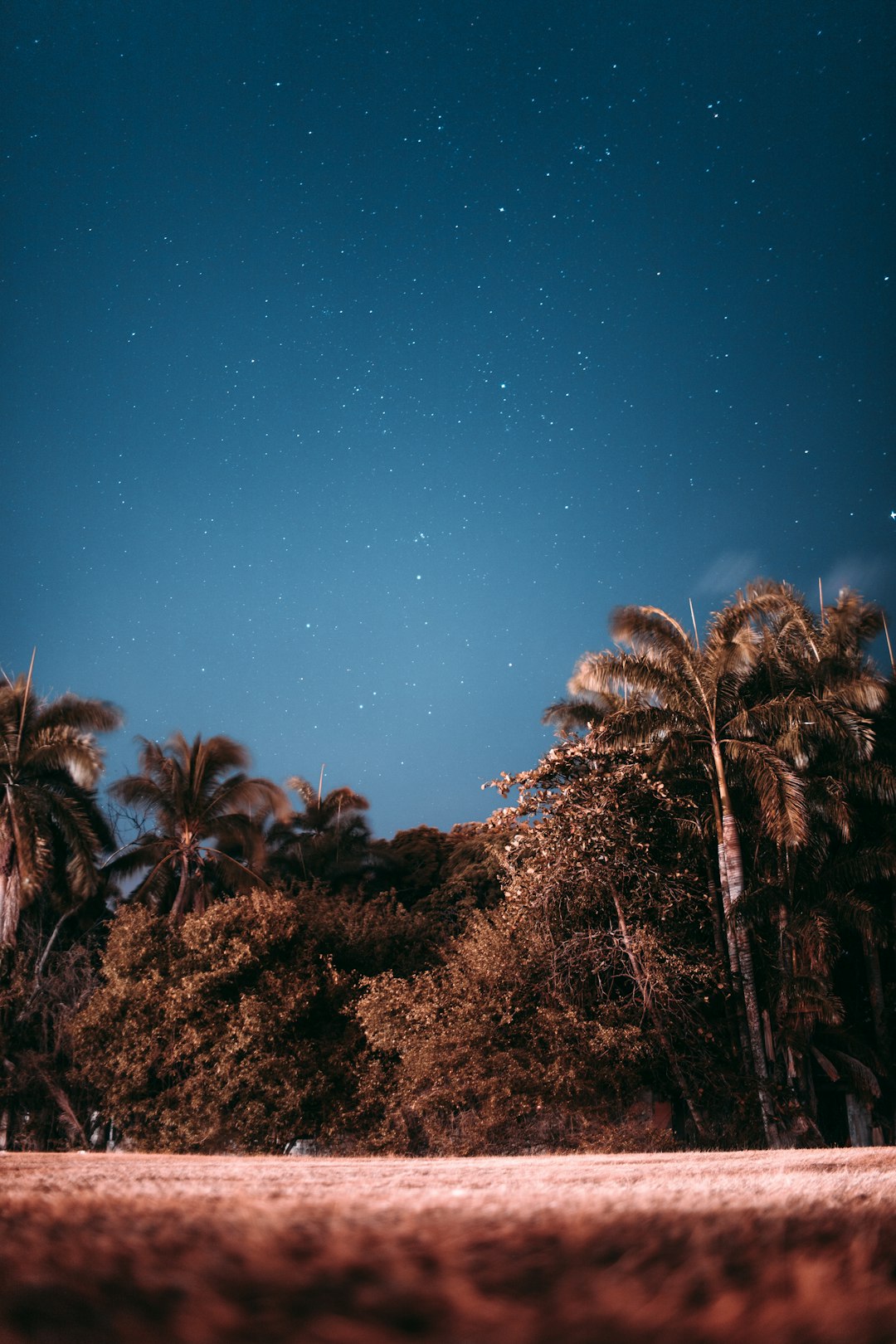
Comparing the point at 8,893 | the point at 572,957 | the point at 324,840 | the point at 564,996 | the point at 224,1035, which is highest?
the point at 324,840

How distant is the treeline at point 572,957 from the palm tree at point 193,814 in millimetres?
532

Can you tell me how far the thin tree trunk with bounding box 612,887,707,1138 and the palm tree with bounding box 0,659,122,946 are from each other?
1195 centimetres

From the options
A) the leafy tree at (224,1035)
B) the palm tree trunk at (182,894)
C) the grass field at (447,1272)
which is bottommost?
the leafy tree at (224,1035)

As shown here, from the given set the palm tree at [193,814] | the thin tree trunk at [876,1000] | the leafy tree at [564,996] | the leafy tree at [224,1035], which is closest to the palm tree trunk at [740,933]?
the leafy tree at [564,996]

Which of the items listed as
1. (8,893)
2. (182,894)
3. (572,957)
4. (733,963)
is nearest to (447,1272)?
(572,957)

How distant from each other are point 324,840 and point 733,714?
49.2 feet

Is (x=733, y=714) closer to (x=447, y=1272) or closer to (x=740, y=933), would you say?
(x=740, y=933)

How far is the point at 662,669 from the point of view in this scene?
51.8 feet

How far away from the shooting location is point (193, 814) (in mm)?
20359

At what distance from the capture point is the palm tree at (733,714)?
1379 cm

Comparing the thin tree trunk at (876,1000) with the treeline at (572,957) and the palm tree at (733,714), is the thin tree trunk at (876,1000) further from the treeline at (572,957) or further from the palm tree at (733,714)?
the palm tree at (733,714)

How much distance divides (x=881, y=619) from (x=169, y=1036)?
54.1ft

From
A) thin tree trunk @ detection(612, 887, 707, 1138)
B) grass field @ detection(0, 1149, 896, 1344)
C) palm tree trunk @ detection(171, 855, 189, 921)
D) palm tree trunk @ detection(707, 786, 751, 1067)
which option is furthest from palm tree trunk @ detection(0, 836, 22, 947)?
grass field @ detection(0, 1149, 896, 1344)

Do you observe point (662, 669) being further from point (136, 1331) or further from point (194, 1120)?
point (136, 1331)
